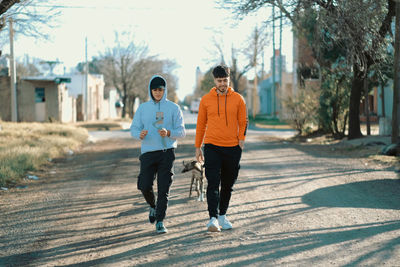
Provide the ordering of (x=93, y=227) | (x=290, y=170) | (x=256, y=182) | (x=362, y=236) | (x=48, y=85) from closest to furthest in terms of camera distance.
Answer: (x=362, y=236)
(x=93, y=227)
(x=256, y=182)
(x=290, y=170)
(x=48, y=85)

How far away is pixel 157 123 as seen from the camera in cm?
604

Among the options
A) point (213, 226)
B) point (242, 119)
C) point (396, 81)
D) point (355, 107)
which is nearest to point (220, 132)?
point (242, 119)

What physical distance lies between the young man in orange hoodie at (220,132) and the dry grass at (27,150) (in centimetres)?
574

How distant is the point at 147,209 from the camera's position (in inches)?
290

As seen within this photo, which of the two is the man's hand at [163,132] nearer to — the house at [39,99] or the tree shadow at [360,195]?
the tree shadow at [360,195]

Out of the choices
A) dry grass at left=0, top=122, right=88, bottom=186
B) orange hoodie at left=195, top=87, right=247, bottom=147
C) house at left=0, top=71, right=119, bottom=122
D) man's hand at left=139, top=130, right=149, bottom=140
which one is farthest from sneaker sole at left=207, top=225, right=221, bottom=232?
house at left=0, top=71, right=119, bottom=122

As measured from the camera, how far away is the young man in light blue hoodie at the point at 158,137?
19.6 feet

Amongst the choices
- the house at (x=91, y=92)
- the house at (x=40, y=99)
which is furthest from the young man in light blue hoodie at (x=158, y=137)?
the house at (x=91, y=92)

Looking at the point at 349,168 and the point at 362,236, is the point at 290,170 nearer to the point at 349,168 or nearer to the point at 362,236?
the point at 349,168

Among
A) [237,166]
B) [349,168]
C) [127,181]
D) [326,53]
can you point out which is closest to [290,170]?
[349,168]

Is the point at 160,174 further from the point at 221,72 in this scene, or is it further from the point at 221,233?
the point at 221,72

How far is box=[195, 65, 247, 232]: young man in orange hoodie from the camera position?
581 cm

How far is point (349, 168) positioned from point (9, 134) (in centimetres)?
1318

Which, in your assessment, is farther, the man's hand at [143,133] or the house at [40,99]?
the house at [40,99]
